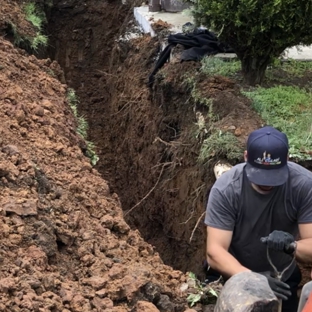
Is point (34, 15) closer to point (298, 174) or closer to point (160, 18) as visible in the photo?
point (160, 18)

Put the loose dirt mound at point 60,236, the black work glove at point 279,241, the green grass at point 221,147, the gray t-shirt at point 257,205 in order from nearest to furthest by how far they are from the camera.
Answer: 1. the black work glove at point 279,241
2. the loose dirt mound at point 60,236
3. the gray t-shirt at point 257,205
4. the green grass at point 221,147

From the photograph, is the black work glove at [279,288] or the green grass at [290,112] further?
the green grass at [290,112]

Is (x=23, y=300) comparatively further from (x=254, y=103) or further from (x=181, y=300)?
(x=254, y=103)

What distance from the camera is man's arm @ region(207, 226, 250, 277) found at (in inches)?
152

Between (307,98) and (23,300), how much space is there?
4863 mm

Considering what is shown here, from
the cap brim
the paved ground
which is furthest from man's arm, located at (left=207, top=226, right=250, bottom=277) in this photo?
the paved ground

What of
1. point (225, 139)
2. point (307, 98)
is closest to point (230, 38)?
point (307, 98)

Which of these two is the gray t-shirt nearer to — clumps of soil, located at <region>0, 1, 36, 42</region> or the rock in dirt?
the rock in dirt

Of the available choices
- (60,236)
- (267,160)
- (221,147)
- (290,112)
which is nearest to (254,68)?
(290,112)

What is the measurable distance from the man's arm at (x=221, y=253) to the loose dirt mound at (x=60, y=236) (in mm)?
420

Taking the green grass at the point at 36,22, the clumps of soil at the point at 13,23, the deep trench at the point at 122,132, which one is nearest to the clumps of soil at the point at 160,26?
the deep trench at the point at 122,132

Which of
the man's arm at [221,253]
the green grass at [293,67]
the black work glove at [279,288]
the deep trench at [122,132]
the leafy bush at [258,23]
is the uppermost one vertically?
the leafy bush at [258,23]

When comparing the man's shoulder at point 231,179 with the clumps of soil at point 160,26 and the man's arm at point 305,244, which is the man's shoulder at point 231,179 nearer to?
the man's arm at point 305,244

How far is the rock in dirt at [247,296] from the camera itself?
2.54 meters
